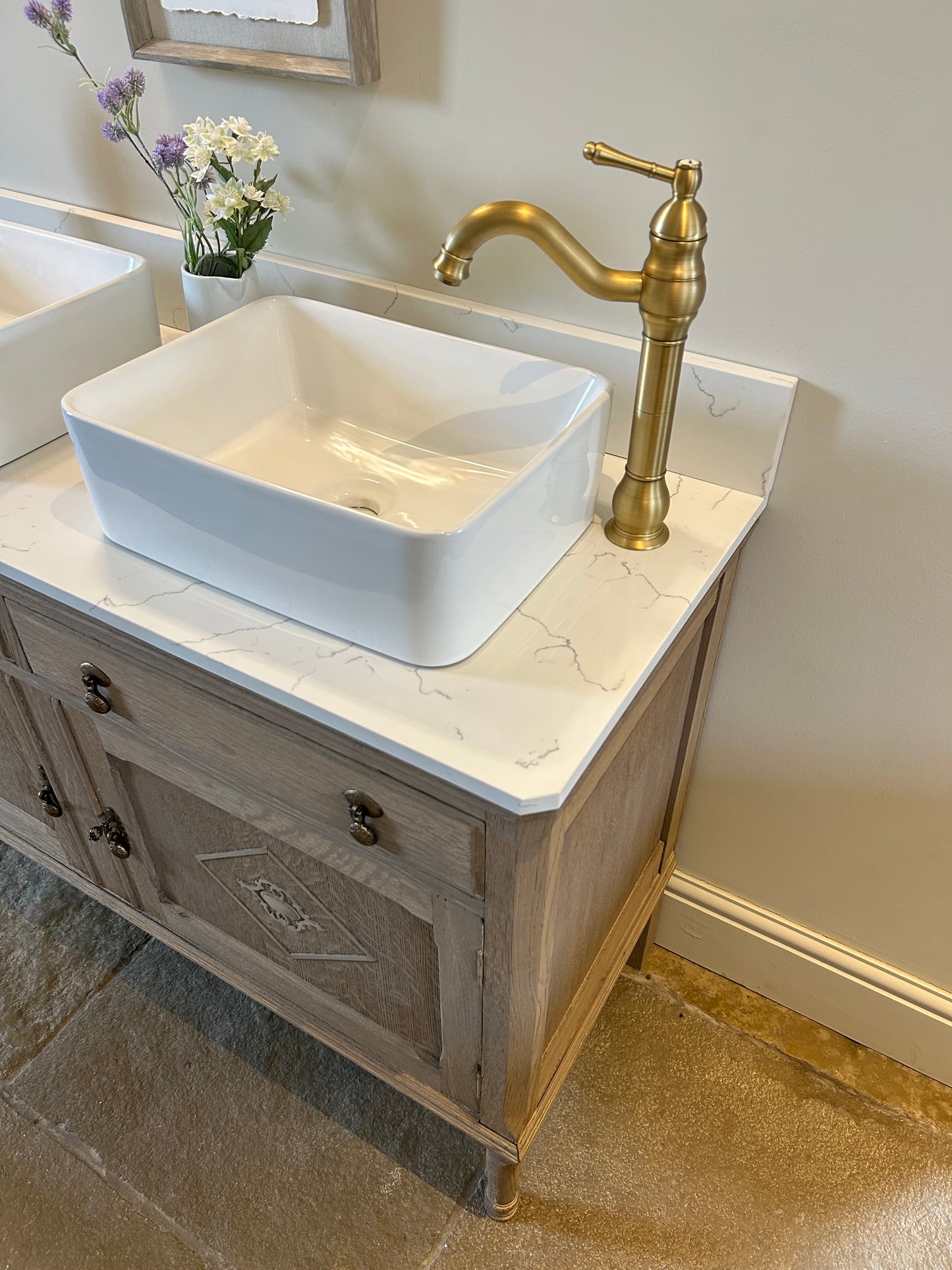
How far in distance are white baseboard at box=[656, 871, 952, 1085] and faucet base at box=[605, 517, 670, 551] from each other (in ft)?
2.15

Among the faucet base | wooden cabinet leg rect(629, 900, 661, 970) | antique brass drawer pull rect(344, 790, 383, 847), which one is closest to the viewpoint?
antique brass drawer pull rect(344, 790, 383, 847)

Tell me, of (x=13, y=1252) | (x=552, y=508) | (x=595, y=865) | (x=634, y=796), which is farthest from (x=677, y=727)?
(x=13, y=1252)

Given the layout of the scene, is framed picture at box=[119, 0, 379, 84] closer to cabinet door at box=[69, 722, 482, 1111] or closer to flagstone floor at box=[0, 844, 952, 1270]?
cabinet door at box=[69, 722, 482, 1111]

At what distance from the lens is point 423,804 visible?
776mm

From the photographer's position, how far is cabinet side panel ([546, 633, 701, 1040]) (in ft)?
3.04

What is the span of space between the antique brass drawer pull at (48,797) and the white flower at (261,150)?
764 millimetres

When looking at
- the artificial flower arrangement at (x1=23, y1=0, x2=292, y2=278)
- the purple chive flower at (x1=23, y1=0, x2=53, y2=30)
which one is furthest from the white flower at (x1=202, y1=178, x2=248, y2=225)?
the purple chive flower at (x1=23, y1=0, x2=53, y2=30)

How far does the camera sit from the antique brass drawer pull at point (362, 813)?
82 centimetres

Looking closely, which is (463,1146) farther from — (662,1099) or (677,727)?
(677,727)

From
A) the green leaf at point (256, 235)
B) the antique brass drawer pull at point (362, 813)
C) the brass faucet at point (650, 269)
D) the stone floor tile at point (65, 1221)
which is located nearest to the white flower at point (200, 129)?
the green leaf at point (256, 235)

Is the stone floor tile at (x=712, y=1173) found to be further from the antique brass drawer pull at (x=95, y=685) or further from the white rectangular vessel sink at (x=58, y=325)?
the white rectangular vessel sink at (x=58, y=325)

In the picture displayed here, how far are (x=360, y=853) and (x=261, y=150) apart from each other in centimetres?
74

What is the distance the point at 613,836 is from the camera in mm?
1032

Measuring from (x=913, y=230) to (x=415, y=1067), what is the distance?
38.7 inches
